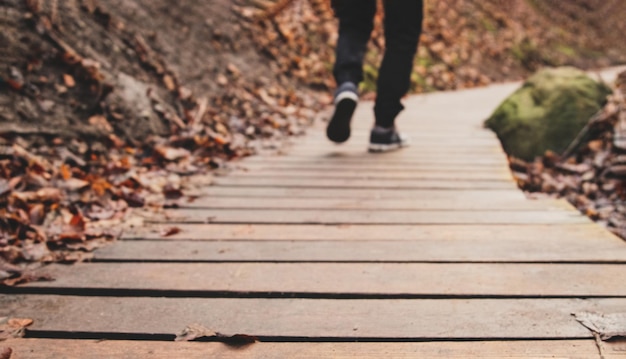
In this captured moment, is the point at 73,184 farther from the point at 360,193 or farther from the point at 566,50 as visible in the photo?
the point at 566,50

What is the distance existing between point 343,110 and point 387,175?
52 centimetres

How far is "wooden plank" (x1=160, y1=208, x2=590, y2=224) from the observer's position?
1879mm

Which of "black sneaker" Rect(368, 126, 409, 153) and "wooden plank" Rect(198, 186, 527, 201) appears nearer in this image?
"wooden plank" Rect(198, 186, 527, 201)

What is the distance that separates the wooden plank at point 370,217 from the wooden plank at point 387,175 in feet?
1.96

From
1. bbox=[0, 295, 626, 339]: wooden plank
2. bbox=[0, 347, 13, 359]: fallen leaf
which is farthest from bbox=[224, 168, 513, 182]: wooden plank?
bbox=[0, 347, 13, 359]: fallen leaf

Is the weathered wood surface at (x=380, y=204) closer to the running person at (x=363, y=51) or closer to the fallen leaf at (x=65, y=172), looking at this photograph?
the fallen leaf at (x=65, y=172)

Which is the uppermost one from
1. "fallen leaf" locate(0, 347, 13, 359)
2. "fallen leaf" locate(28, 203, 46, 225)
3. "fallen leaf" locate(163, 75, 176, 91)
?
"fallen leaf" locate(163, 75, 176, 91)

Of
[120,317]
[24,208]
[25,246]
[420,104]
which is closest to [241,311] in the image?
[120,317]

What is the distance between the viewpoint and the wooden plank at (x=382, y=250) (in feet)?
5.01

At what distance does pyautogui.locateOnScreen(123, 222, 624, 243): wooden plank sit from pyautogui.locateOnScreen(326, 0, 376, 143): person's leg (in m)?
1.24

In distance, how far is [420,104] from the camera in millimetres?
5895

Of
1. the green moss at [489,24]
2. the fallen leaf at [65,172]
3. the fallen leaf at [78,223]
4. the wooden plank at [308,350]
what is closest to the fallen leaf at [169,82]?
the fallen leaf at [65,172]

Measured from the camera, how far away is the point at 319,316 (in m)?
1.21

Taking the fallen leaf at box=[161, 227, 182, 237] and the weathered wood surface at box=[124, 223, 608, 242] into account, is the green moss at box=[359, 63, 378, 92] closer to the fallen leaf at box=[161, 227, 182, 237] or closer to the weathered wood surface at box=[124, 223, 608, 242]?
the weathered wood surface at box=[124, 223, 608, 242]
